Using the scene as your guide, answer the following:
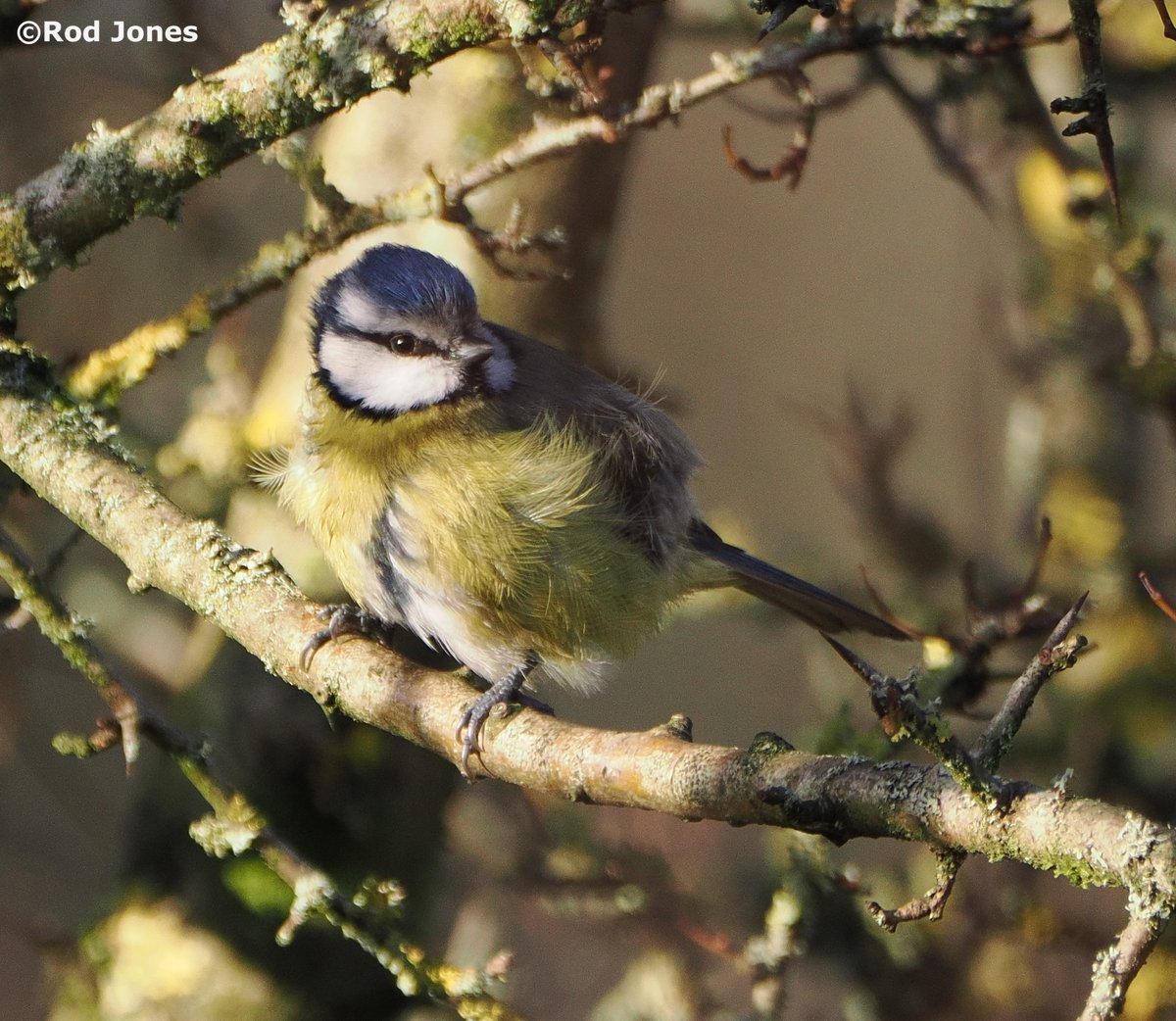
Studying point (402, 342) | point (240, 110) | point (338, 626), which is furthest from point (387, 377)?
point (240, 110)

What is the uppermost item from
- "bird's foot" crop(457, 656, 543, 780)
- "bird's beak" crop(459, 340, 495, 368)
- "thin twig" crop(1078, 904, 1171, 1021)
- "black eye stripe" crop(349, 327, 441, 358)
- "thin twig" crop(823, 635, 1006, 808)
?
"bird's beak" crop(459, 340, 495, 368)

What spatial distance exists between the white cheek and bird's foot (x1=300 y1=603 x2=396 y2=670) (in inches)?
15.2

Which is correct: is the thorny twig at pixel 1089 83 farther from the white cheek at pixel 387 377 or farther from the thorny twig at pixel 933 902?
the white cheek at pixel 387 377

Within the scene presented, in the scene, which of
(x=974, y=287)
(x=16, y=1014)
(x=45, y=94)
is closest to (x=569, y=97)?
(x=45, y=94)

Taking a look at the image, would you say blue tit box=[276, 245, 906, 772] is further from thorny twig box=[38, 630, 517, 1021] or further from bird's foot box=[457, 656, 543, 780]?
thorny twig box=[38, 630, 517, 1021]

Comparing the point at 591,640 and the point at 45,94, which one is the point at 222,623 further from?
the point at 45,94

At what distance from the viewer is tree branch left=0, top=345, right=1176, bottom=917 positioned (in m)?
1.11

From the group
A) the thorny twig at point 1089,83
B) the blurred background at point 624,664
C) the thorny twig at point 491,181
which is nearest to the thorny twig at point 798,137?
the thorny twig at point 491,181

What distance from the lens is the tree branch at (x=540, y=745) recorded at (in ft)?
3.64

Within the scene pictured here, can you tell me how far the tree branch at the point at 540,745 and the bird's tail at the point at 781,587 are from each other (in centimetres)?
101

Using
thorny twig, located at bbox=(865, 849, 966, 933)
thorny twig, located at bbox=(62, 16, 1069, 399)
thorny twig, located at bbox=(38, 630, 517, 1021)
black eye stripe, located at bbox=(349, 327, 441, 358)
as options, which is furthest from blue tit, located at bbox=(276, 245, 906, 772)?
thorny twig, located at bbox=(865, 849, 966, 933)

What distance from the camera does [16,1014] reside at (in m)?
4.30

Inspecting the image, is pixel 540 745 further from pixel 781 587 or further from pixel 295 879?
pixel 781 587

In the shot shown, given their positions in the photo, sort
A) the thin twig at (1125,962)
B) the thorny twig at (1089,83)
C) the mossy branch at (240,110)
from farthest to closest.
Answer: the mossy branch at (240,110), the thorny twig at (1089,83), the thin twig at (1125,962)
